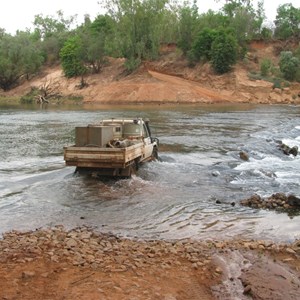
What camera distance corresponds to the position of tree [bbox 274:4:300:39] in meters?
76.1

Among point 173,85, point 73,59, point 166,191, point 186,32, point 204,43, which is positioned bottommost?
point 166,191

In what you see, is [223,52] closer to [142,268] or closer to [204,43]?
[204,43]

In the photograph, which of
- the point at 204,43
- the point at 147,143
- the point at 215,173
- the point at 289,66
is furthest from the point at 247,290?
the point at 204,43

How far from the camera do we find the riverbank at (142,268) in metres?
6.54

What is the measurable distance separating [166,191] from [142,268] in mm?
6423

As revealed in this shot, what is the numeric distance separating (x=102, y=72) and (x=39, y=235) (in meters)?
64.1

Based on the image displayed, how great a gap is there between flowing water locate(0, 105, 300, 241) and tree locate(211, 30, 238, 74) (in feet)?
130

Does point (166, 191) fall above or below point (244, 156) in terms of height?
below

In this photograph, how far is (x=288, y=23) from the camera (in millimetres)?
77062

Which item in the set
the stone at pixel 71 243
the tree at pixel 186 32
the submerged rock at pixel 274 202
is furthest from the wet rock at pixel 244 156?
the tree at pixel 186 32

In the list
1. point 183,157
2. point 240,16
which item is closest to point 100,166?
point 183,157

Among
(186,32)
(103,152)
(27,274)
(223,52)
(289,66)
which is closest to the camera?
(27,274)

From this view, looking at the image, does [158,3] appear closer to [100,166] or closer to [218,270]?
[100,166]

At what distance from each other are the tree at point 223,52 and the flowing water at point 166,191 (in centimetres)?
3952
